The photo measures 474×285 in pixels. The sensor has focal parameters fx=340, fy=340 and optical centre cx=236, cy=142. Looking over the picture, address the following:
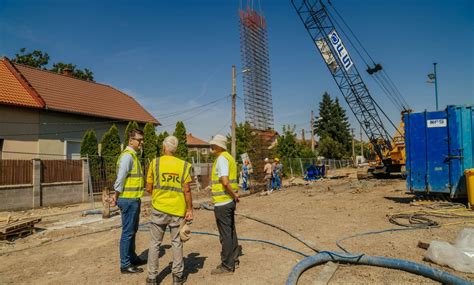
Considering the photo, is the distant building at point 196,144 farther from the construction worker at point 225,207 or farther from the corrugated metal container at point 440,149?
the construction worker at point 225,207

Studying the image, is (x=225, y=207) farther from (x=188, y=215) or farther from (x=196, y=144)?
(x=196, y=144)

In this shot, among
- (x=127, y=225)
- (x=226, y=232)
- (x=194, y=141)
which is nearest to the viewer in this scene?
(x=226, y=232)

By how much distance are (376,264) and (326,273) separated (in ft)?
2.53

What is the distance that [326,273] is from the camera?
439 cm

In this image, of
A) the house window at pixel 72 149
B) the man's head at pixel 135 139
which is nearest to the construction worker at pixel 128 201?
the man's head at pixel 135 139

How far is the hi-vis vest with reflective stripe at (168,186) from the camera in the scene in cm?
420

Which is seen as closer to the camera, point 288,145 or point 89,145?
point 89,145

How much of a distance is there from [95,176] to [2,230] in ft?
28.6

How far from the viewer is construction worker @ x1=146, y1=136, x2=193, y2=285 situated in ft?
13.6

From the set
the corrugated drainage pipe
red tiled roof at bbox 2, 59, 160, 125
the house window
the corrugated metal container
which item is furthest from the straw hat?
the house window

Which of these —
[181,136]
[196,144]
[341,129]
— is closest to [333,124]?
[341,129]

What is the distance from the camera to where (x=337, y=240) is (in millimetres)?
6062

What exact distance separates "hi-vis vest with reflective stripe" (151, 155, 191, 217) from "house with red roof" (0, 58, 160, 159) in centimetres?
1211

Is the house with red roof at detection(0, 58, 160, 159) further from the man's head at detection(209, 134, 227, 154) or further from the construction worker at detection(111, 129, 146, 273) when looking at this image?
the man's head at detection(209, 134, 227, 154)
